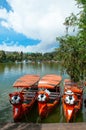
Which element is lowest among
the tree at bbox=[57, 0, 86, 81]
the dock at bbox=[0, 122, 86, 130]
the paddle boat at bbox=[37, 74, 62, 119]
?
the dock at bbox=[0, 122, 86, 130]

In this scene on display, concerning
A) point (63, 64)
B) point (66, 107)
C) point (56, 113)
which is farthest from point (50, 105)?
point (63, 64)

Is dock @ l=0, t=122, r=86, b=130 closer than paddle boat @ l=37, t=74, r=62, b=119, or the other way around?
dock @ l=0, t=122, r=86, b=130

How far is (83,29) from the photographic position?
17344mm

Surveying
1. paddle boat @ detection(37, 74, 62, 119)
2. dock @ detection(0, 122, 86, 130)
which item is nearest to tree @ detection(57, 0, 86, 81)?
paddle boat @ detection(37, 74, 62, 119)

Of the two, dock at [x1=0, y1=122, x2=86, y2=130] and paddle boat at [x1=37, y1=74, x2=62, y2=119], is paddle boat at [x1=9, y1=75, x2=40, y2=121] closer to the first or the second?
paddle boat at [x1=37, y1=74, x2=62, y2=119]

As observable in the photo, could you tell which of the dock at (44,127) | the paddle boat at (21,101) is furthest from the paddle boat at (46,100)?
the dock at (44,127)

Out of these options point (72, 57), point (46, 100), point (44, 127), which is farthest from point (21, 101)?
point (72, 57)

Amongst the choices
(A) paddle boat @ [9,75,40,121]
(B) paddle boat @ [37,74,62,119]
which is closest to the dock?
(A) paddle boat @ [9,75,40,121]

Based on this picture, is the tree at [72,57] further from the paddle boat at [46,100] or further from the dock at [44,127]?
the dock at [44,127]

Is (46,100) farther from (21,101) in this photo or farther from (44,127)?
(44,127)

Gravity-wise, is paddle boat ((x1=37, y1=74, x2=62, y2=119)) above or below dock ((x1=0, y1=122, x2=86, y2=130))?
above

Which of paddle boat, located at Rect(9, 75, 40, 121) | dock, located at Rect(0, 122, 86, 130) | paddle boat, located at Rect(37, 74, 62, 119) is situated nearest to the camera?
dock, located at Rect(0, 122, 86, 130)

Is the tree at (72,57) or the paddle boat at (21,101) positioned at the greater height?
the tree at (72,57)

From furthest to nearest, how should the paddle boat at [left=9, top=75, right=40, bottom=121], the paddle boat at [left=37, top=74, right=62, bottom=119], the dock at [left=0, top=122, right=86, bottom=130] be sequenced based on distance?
1. the paddle boat at [left=37, top=74, right=62, bottom=119]
2. the paddle boat at [left=9, top=75, right=40, bottom=121]
3. the dock at [left=0, top=122, right=86, bottom=130]
